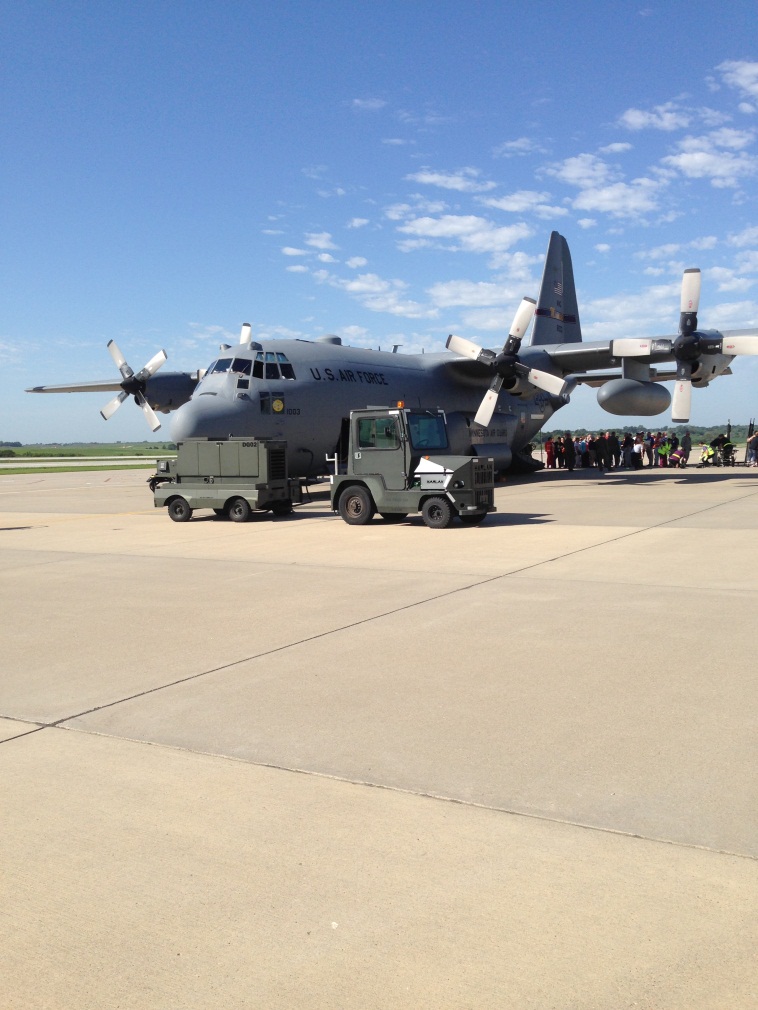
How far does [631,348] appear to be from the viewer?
25438 millimetres

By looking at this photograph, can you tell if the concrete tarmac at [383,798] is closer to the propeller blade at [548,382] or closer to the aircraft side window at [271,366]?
the aircraft side window at [271,366]

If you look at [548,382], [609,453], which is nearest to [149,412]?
[548,382]

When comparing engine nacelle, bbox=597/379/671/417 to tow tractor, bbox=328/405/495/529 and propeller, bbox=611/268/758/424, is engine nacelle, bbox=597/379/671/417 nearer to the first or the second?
propeller, bbox=611/268/758/424

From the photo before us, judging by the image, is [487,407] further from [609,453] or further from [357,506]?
[609,453]

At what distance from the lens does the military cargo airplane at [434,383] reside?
20.3 m

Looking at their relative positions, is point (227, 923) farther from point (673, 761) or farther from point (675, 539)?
point (675, 539)

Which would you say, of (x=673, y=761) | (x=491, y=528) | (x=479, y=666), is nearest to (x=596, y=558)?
(x=491, y=528)

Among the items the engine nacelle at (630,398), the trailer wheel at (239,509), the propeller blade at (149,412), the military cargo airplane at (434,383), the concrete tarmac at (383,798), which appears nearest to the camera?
the concrete tarmac at (383,798)

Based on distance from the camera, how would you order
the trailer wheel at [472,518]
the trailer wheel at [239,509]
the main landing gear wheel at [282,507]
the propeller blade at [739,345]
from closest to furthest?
the trailer wheel at [472,518] → the trailer wheel at [239,509] → the main landing gear wheel at [282,507] → the propeller blade at [739,345]

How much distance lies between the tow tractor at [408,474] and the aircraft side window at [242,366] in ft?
17.3

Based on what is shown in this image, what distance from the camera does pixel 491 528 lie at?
14.9m

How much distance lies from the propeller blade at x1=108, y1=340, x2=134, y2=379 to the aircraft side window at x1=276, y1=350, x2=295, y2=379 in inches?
385

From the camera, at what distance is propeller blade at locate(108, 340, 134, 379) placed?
28844 mm

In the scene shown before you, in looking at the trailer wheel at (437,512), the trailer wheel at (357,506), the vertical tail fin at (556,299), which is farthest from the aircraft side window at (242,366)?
the vertical tail fin at (556,299)
